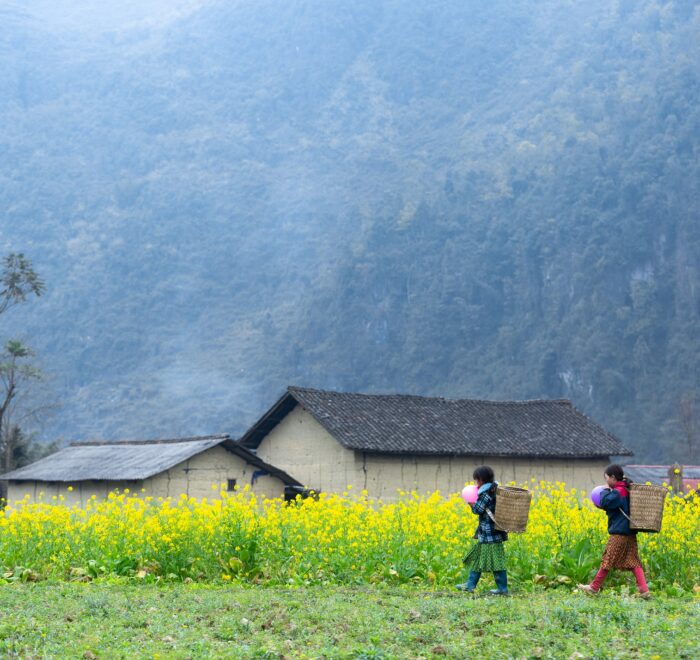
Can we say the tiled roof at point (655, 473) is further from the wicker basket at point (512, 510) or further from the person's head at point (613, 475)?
the wicker basket at point (512, 510)

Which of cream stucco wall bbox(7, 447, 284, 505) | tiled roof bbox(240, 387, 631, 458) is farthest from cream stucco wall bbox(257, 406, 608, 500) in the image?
cream stucco wall bbox(7, 447, 284, 505)

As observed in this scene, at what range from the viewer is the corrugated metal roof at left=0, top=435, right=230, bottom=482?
1157 inches

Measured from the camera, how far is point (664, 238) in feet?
427

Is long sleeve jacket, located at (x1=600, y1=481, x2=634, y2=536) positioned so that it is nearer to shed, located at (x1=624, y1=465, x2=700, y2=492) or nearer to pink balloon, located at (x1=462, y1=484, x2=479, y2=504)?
pink balloon, located at (x1=462, y1=484, x2=479, y2=504)

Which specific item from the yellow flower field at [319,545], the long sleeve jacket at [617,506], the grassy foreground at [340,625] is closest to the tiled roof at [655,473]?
the yellow flower field at [319,545]

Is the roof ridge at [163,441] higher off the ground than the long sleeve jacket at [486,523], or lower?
higher

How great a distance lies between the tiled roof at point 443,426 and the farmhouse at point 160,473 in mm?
2818

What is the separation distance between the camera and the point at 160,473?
94.5 ft

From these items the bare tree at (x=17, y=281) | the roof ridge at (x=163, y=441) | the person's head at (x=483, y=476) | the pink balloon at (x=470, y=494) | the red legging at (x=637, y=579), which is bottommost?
the red legging at (x=637, y=579)

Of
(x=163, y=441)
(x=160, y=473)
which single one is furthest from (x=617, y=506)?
(x=163, y=441)

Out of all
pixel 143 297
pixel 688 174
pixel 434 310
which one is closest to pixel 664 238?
pixel 688 174

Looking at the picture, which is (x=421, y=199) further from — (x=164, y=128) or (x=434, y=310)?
(x=164, y=128)

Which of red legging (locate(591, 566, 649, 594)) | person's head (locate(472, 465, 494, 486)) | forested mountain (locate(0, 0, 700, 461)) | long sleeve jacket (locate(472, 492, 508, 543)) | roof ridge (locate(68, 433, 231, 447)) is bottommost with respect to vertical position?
red legging (locate(591, 566, 649, 594))

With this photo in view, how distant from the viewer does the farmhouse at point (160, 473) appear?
29.2 meters
